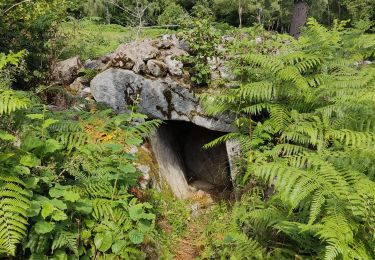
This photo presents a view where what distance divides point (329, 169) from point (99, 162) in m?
2.16

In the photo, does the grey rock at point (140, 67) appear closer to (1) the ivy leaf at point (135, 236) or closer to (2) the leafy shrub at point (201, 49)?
(2) the leafy shrub at point (201, 49)

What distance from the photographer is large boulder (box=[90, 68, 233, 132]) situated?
17.5 feet

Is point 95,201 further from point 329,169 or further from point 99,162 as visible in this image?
point 329,169

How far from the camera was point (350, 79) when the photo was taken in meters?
4.38

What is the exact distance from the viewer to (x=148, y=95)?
17.5 ft

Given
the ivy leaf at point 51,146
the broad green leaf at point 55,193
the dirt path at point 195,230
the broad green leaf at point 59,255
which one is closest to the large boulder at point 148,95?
the dirt path at point 195,230

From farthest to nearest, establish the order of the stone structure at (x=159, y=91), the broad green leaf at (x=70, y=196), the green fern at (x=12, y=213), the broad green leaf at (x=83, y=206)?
1. the stone structure at (x=159, y=91)
2. the broad green leaf at (x=83, y=206)
3. the broad green leaf at (x=70, y=196)
4. the green fern at (x=12, y=213)

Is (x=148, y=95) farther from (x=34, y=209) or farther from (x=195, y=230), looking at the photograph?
(x=34, y=209)

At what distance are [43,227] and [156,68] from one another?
3.23 m

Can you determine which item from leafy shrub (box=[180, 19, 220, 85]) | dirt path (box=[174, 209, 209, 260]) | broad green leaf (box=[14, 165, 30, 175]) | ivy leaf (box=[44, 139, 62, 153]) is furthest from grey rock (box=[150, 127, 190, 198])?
broad green leaf (box=[14, 165, 30, 175])

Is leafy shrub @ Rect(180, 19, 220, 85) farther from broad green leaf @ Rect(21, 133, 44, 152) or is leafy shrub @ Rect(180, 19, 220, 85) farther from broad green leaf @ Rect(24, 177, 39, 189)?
broad green leaf @ Rect(24, 177, 39, 189)

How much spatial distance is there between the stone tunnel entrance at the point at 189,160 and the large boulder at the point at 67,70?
169 cm

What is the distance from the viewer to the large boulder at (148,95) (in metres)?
5.34

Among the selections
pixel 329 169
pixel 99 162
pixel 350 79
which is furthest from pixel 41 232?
pixel 350 79
